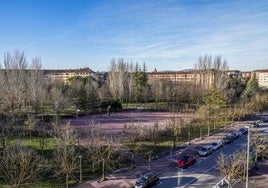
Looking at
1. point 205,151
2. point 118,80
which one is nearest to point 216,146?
point 205,151

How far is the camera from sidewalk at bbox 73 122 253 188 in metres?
19.4

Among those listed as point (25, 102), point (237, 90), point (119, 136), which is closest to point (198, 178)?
point (119, 136)

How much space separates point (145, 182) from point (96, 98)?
3701 centimetres

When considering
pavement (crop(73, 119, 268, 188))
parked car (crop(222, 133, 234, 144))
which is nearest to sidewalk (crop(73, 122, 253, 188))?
pavement (crop(73, 119, 268, 188))

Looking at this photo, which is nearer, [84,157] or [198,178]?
[198,178]

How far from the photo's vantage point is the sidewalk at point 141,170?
19.4 metres

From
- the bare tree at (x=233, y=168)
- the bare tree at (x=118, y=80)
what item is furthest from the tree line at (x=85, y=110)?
the bare tree at (x=233, y=168)

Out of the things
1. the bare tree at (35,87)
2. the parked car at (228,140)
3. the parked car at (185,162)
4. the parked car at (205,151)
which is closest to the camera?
the parked car at (185,162)

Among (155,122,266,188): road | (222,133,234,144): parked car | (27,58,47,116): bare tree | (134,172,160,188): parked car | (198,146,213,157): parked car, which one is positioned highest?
(27,58,47,116): bare tree

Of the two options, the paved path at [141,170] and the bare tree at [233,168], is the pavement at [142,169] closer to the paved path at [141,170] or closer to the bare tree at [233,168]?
the paved path at [141,170]

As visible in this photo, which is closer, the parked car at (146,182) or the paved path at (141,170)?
the parked car at (146,182)

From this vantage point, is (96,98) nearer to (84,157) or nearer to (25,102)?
(25,102)

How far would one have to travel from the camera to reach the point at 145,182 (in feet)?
61.1

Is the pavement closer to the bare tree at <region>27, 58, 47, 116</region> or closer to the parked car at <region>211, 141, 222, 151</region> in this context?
the parked car at <region>211, 141, 222, 151</region>
